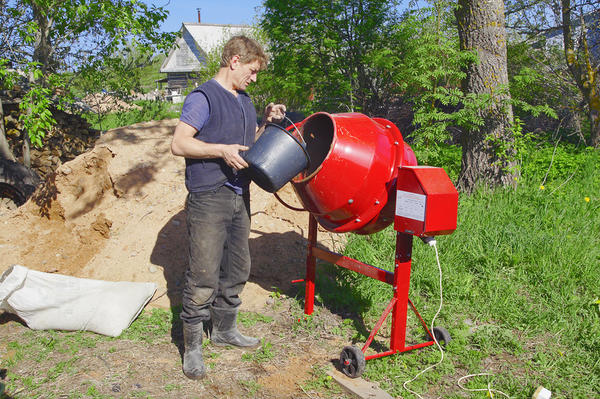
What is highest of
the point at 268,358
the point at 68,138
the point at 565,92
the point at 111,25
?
the point at 111,25

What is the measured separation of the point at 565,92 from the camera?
927 centimetres

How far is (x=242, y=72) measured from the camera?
9.86 ft

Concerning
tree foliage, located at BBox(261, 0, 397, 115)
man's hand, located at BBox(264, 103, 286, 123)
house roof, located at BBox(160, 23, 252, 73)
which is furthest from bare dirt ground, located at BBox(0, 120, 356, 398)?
house roof, located at BBox(160, 23, 252, 73)

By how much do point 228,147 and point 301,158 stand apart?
0.42m

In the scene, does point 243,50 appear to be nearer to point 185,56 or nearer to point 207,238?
point 207,238

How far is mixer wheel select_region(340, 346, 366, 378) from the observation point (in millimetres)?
2951

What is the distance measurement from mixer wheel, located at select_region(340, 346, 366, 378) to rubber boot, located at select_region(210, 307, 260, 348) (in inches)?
27.8

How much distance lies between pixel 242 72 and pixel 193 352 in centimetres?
182

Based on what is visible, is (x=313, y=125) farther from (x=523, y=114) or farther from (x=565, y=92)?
(x=523, y=114)

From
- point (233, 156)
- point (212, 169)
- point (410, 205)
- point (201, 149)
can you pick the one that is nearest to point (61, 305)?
point (212, 169)

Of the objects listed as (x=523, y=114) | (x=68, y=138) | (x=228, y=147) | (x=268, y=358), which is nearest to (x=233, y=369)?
(x=268, y=358)

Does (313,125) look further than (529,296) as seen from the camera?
No

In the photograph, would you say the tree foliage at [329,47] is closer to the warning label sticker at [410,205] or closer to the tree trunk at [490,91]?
the tree trunk at [490,91]

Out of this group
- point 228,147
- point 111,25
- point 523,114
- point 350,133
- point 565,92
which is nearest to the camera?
point 228,147
